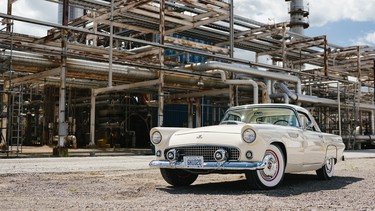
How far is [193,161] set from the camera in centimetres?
579

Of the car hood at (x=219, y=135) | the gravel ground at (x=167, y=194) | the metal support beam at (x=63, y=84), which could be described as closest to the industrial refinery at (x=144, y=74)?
the metal support beam at (x=63, y=84)

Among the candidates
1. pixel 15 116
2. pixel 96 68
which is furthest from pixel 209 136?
pixel 15 116

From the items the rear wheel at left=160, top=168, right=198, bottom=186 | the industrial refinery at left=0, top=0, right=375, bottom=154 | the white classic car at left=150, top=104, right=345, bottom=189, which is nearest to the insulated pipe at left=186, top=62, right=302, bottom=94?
the industrial refinery at left=0, top=0, right=375, bottom=154

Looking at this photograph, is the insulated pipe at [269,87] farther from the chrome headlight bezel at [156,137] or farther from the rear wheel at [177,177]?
the chrome headlight bezel at [156,137]

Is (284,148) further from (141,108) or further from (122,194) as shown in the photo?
(141,108)

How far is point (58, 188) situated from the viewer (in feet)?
19.9

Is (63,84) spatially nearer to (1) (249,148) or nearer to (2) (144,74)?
(2) (144,74)

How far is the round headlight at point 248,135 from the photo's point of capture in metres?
5.59

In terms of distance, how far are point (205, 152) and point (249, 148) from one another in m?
0.61

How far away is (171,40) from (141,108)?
6.97 meters

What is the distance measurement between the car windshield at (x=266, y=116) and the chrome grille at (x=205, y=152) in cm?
126

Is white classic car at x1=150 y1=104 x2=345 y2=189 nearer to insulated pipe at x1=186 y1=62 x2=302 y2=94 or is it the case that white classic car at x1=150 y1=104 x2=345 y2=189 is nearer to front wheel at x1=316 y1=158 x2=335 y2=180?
front wheel at x1=316 y1=158 x2=335 y2=180

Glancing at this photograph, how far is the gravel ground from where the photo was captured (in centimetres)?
450

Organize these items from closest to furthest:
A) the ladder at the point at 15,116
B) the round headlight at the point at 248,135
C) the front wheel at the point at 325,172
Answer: the round headlight at the point at 248,135 < the front wheel at the point at 325,172 < the ladder at the point at 15,116
